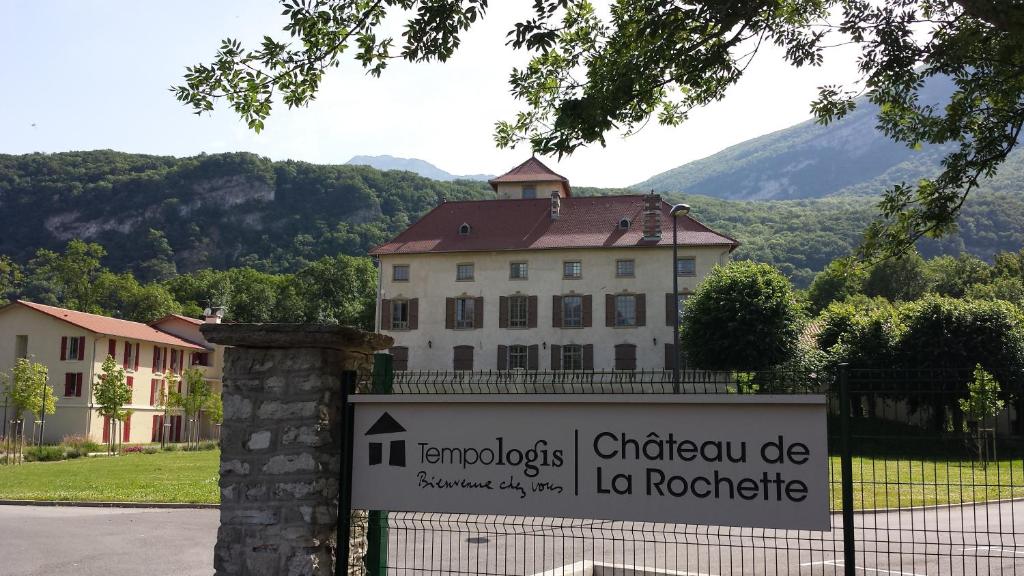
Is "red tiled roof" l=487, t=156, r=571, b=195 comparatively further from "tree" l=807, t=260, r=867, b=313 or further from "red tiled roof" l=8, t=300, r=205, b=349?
"tree" l=807, t=260, r=867, b=313

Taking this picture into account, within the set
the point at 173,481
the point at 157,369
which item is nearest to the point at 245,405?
the point at 173,481

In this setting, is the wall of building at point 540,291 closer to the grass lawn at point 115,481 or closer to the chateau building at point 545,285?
the chateau building at point 545,285

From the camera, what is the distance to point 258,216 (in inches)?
5162

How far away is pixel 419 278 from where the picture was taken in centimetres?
5244

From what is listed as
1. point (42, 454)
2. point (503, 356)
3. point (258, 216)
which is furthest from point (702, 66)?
point (258, 216)

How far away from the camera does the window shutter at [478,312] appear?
50.7m

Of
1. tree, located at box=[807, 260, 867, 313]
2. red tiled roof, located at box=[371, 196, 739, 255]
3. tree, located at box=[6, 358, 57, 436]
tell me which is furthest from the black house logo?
tree, located at box=[807, 260, 867, 313]

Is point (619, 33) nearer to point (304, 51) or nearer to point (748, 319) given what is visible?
point (304, 51)

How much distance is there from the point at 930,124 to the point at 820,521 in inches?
236

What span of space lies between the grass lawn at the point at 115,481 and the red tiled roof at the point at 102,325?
1931 centimetres

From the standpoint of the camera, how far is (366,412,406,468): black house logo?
20.3ft

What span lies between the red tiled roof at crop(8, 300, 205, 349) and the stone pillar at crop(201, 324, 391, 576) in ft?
152

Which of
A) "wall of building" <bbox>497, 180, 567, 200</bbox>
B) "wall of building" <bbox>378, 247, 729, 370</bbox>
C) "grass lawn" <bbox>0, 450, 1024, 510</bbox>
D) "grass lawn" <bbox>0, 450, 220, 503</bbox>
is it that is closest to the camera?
"grass lawn" <bbox>0, 450, 1024, 510</bbox>

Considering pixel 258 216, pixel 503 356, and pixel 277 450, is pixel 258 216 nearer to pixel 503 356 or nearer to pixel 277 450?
pixel 503 356
